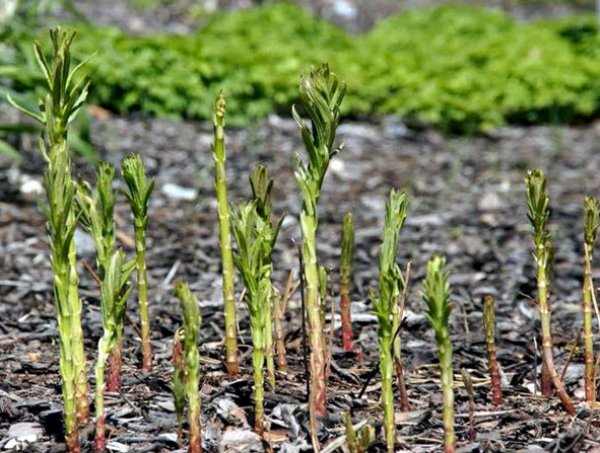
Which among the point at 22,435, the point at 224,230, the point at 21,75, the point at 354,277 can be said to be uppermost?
the point at 21,75

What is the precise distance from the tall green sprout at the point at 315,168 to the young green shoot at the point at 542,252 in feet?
1.40

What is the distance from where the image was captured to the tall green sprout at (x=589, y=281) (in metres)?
2.30

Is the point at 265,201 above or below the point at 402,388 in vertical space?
above

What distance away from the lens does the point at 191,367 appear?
6.67ft

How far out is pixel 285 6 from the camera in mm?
9250

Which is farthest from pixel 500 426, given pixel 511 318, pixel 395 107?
pixel 395 107

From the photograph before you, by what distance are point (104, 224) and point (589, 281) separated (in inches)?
41.4

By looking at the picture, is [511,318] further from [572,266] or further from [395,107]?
[395,107]

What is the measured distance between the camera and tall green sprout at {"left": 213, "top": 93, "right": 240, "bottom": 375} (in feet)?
7.65

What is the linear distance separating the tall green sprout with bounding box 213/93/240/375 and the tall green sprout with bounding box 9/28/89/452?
32 centimetres

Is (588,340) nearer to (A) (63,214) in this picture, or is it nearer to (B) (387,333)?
(B) (387,333)

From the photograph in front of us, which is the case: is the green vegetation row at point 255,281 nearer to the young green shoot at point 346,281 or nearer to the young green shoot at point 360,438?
the young green shoot at point 360,438

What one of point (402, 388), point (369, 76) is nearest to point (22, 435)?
point (402, 388)

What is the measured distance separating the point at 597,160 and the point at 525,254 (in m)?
2.20
